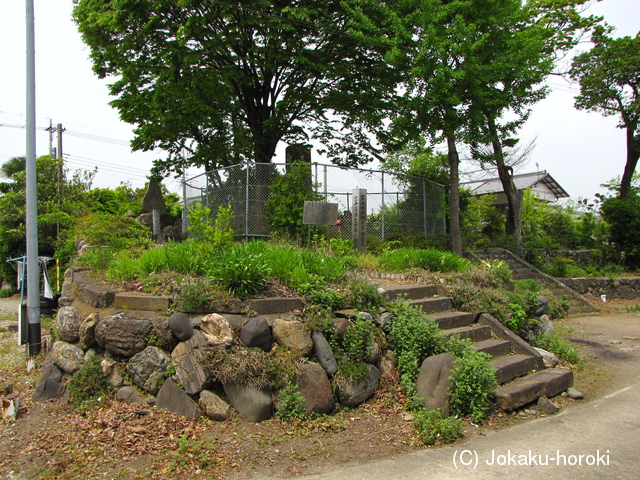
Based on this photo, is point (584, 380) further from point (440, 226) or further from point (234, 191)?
point (440, 226)

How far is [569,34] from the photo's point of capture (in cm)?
1995

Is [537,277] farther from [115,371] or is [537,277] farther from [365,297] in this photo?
[115,371]

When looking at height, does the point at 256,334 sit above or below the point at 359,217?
below

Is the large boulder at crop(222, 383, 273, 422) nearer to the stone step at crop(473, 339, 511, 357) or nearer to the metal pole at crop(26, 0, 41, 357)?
the stone step at crop(473, 339, 511, 357)

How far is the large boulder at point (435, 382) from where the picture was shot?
495 cm

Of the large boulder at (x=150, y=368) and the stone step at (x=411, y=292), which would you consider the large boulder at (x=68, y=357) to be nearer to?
the large boulder at (x=150, y=368)

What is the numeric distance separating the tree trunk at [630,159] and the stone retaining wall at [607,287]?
5317 millimetres

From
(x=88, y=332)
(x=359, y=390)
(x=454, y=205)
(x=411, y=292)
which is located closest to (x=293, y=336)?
(x=359, y=390)

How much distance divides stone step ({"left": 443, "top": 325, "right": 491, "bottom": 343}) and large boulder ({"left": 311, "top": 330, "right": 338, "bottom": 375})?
1.74m

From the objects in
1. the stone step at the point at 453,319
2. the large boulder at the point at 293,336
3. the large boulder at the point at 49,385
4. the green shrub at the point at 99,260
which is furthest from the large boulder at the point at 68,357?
the stone step at the point at 453,319

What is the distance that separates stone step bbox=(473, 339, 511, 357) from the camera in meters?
6.28

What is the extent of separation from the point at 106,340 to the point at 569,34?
21.5m

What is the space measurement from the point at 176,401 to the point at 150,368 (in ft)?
1.67

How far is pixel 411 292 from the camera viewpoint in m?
7.11
